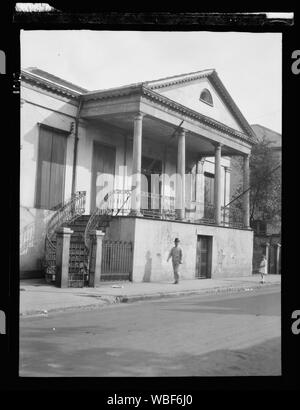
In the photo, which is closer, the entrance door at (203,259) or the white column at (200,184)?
the entrance door at (203,259)

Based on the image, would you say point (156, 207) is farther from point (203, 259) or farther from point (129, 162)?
point (203, 259)

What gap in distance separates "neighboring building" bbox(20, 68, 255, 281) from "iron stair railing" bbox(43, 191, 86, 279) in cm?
7

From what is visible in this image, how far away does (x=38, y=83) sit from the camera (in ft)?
49.6

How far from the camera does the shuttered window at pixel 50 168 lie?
52.3 ft

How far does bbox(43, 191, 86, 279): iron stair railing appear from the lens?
1485 cm

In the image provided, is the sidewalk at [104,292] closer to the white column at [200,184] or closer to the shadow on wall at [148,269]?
the shadow on wall at [148,269]

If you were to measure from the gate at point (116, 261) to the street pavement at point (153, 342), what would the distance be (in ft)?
16.2

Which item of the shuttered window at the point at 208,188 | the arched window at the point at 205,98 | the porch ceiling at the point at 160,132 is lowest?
the shuttered window at the point at 208,188

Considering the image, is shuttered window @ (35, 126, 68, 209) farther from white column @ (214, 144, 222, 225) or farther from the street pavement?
the street pavement
